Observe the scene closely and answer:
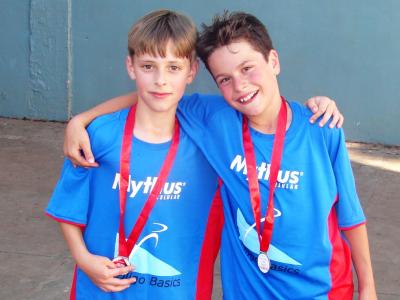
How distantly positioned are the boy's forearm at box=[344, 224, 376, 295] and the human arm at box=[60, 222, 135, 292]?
0.81m

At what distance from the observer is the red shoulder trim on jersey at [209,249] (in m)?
2.83

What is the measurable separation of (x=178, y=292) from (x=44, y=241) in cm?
222

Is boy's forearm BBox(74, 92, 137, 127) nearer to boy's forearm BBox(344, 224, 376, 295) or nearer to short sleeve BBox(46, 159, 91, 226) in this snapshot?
short sleeve BBox(46, 159, 91, 226)

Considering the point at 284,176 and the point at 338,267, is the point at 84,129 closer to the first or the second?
the point at 284,176

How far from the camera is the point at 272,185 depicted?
104 inches

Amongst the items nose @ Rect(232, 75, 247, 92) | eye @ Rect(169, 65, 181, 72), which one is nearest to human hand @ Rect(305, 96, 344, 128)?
nose @ Rect(232, 75, 247, 92)

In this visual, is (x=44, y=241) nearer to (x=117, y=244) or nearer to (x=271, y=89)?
(x=117, y=244)

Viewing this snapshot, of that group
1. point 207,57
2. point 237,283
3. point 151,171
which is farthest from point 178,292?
point 207,57

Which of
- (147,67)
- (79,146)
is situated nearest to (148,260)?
(79,146)

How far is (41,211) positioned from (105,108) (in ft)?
8.57

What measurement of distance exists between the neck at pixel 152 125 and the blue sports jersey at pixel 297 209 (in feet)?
0.29

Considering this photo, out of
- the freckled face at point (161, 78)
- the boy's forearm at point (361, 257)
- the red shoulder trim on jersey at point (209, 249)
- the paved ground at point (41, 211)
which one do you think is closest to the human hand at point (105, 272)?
the red shoulder trim on jersey at point (209, 249)

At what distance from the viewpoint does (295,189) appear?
2.64 m

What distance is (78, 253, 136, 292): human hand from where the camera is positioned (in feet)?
8.79
